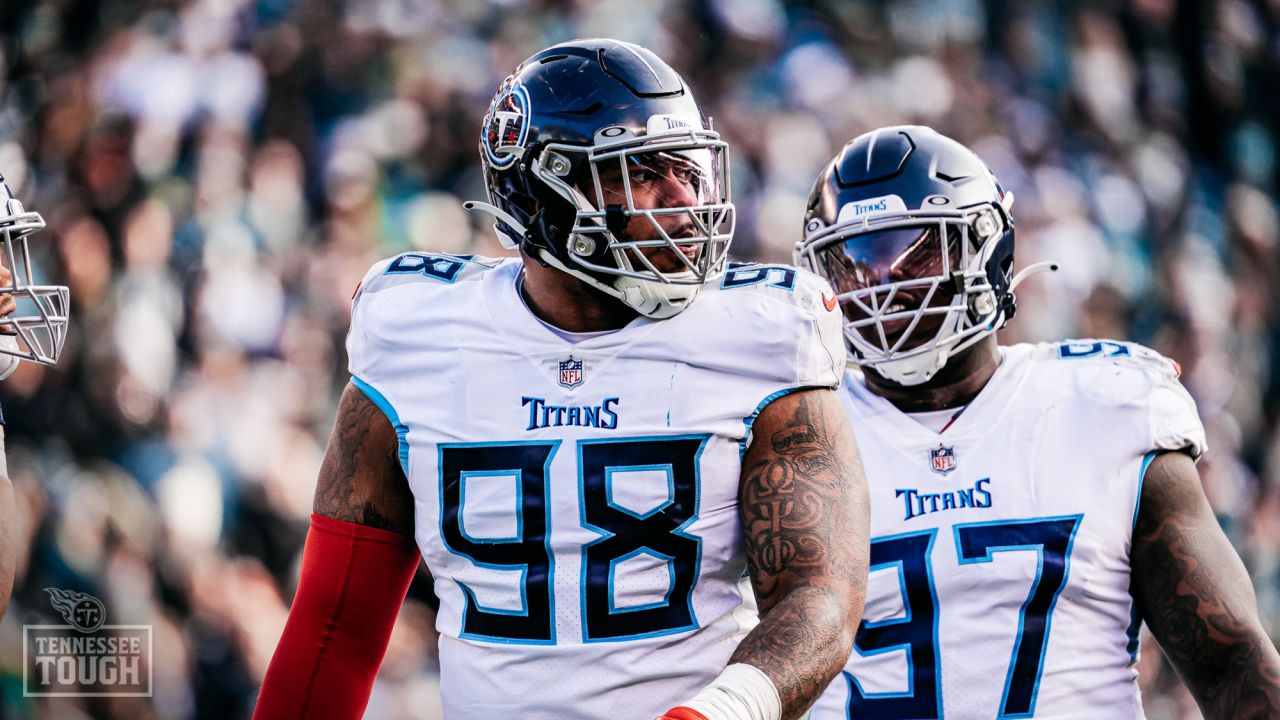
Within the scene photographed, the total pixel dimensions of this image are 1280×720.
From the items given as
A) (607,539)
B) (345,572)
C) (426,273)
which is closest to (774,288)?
(607,539)

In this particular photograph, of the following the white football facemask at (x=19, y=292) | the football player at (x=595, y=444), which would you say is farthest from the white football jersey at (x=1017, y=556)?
the white football facemask at (x=19, y=292)

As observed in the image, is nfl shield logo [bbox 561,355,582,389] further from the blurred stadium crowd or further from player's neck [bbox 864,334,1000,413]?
the blurred stadium crowd

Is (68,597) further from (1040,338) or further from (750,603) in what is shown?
(1040,338)

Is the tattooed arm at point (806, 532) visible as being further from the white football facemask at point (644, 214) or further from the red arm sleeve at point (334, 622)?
the red arm sleeve at point (334, 622)

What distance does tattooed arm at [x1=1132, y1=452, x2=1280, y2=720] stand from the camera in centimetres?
220

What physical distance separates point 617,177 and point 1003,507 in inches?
39.6

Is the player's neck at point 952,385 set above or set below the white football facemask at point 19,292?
below

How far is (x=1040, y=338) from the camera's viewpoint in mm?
5773

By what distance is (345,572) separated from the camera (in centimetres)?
213

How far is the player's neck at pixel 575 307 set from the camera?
6.73 ft

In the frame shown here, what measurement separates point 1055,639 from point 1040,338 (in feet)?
11.8

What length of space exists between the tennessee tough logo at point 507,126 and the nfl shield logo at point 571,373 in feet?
1.17

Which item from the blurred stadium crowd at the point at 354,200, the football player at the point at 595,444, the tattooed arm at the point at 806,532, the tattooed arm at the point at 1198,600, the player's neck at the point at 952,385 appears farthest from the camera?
the blurred stadium crowd at the point at 354,200

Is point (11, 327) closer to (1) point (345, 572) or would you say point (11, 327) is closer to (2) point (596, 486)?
(1) point (345, 572)
